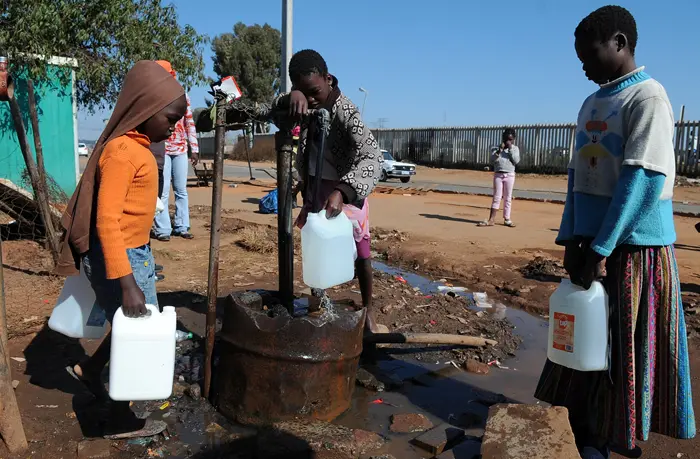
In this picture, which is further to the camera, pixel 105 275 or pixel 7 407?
pixel 105 275

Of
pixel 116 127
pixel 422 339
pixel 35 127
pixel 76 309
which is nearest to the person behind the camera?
pixel 116 127

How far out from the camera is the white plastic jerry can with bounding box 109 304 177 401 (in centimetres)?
235

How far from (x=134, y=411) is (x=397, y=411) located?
135cm

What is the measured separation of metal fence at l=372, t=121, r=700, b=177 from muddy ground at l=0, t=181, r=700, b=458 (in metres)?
12.4

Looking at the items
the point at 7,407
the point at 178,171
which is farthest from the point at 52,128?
the point at 7,407

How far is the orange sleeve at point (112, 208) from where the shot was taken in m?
2.35

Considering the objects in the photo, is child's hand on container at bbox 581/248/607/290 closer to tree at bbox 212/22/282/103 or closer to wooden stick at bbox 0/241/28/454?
wooden stick at bbox 0/241/28/454

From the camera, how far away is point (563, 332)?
2549 mm

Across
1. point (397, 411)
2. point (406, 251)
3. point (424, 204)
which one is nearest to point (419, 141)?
point (424, 204)

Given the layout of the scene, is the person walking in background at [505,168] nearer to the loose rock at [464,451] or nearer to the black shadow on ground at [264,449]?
the loose rock at [464,451]

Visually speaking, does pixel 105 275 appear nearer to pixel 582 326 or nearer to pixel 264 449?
pixel 264 449

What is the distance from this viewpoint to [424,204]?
1375 cm

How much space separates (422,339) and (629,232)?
5.57 ft

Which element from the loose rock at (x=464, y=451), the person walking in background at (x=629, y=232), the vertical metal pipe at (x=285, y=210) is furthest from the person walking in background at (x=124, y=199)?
the person walking in background at (x=629, y=232)
